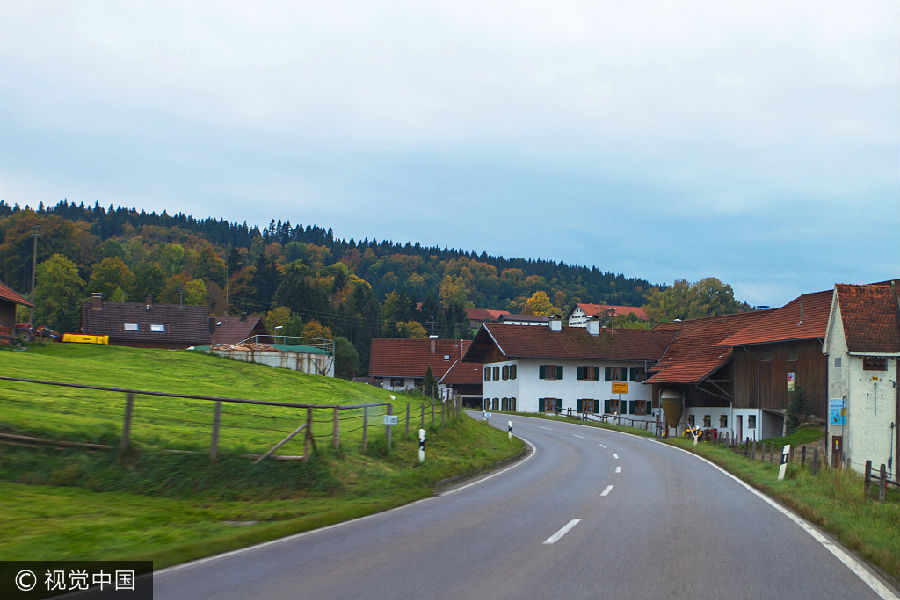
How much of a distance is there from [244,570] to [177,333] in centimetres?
7597

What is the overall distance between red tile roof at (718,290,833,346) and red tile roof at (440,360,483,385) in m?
38.3

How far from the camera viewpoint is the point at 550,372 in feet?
230

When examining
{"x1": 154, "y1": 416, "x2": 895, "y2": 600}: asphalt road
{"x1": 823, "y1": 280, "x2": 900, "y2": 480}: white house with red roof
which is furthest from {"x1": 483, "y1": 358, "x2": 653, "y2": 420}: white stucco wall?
{"x1": 154, "y1": 416, "x2": 895, "y2": 600}: asphalt road

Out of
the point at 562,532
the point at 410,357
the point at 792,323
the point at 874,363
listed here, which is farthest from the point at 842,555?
the point at 410,357

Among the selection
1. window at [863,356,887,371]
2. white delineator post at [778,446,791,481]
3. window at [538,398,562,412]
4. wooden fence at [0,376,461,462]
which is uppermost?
window at [863,356,887,371]

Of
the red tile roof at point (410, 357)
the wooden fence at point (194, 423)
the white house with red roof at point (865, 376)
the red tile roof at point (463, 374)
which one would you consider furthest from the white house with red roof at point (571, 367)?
the wooden fence at point (194, 423)

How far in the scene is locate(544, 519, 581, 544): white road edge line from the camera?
36.1ft

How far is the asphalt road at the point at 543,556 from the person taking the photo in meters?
7.95

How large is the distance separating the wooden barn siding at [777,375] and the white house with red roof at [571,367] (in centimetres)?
1462

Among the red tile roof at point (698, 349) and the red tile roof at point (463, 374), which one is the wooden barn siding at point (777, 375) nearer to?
the red tile roof at point (698, 349)

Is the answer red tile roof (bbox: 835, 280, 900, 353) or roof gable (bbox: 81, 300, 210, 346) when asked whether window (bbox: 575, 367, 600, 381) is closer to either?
red tile roof (bbox: 835, 280, 900, 353)

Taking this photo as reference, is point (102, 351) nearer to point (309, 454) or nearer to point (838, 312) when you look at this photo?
point (309, 454)

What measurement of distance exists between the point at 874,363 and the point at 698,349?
2275cm

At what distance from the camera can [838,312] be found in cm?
4441
